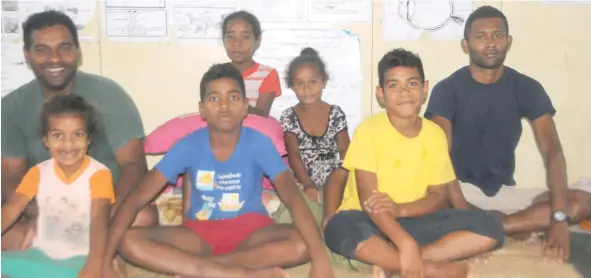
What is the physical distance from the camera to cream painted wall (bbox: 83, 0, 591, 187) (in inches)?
107

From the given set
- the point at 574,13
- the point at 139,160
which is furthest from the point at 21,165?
the point at 574,13

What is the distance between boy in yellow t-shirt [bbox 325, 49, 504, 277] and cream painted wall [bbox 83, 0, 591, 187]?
0.75 m

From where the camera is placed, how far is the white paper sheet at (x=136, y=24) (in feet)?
8.81

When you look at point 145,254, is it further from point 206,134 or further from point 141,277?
point 206,134

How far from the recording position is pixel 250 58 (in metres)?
2.64

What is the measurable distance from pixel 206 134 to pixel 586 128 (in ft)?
5.64

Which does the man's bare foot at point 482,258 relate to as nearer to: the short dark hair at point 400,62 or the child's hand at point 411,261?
the child's hand at point 411,261

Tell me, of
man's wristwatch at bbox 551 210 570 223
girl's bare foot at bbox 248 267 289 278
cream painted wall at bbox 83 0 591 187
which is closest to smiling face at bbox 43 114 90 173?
girl's bare foot at bbox 248 267 289 278

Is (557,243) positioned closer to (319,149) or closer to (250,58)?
(319,149)

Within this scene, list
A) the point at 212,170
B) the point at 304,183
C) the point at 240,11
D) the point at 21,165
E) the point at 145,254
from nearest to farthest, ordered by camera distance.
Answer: the point at 145,254 < the point at 212,170 < the point at 21,165 < the point at 304,183 < the point at 240,11

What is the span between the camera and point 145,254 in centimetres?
180

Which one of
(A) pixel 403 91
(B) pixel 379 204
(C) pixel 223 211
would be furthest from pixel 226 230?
(A) pixel 403 91

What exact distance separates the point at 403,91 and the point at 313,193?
557 mm

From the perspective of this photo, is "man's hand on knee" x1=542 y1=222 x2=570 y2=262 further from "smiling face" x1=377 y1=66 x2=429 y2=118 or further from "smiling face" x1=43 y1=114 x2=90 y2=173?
"smiling face" x1=43 y1=114 x2=90 y2=173
